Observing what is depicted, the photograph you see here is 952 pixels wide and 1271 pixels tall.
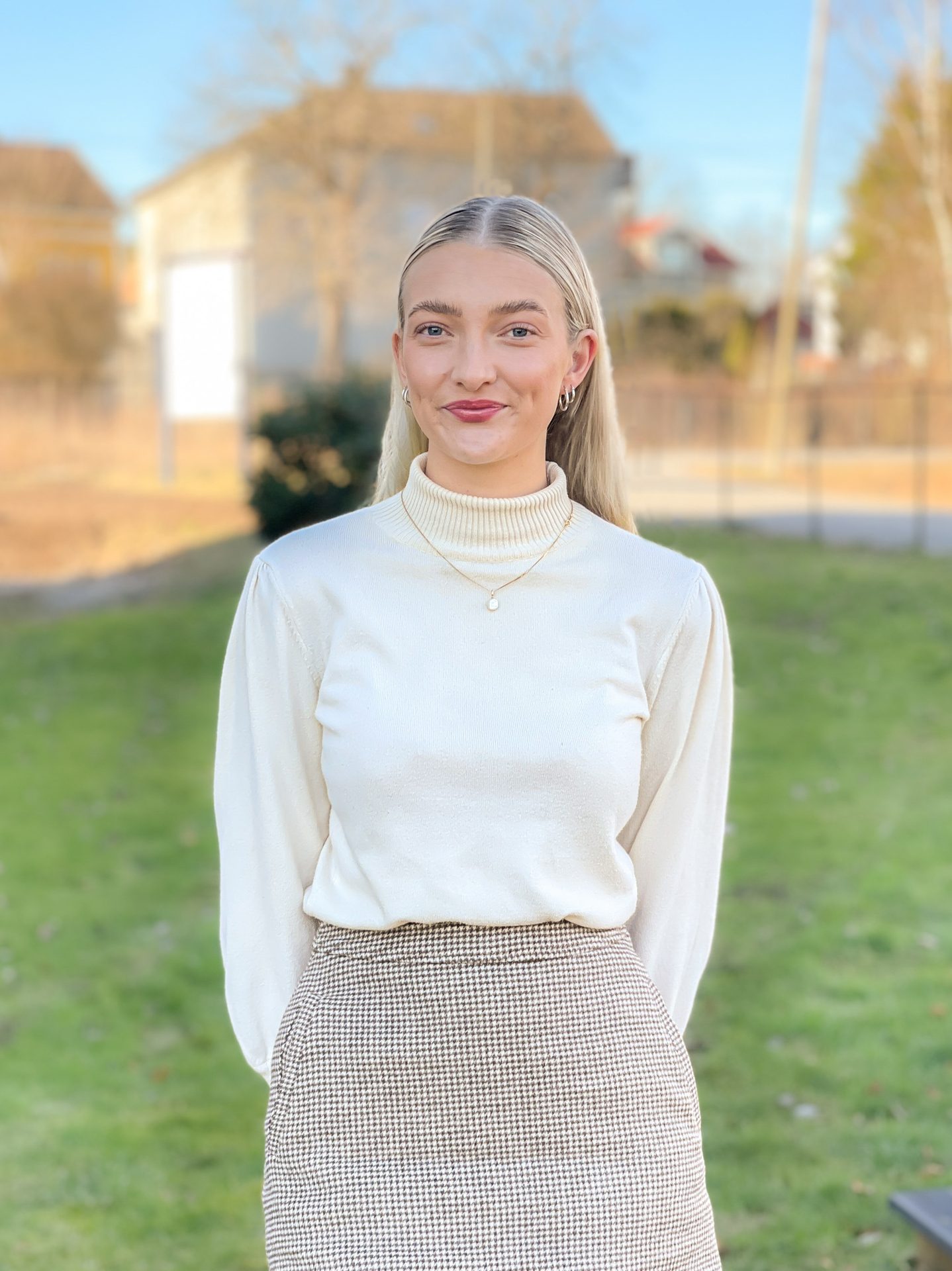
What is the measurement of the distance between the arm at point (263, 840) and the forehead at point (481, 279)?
16.0 inches

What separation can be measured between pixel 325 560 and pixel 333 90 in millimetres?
34043

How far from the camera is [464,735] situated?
1.83 meters

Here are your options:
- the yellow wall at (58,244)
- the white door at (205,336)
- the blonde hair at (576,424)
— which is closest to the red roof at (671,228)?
the yellow wall at (58,244)

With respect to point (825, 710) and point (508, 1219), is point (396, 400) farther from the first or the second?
point (825, 710)

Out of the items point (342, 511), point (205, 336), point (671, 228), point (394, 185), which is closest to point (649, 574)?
point (342, 511)

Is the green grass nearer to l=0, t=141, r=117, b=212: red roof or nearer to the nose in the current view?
the nose

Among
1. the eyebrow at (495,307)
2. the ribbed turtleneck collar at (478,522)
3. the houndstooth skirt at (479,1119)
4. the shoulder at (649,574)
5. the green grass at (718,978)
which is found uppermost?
the eyebrow at (495,307)

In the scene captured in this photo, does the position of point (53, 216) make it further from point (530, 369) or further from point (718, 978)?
point (530, 369)

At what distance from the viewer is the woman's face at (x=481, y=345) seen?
1.88 meters

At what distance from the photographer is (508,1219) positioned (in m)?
1.76

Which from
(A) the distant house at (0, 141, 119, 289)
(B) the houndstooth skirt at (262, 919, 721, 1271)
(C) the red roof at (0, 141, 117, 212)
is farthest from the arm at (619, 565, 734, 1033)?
(C) the red roof at (0, 141, 117, 212)

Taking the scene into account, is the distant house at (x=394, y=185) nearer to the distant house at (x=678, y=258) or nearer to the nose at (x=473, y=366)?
the distant house at (x=678, y=258)

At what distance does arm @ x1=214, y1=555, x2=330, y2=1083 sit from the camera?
6.41 feet

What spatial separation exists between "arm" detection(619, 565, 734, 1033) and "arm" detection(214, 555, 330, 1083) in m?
0.44
